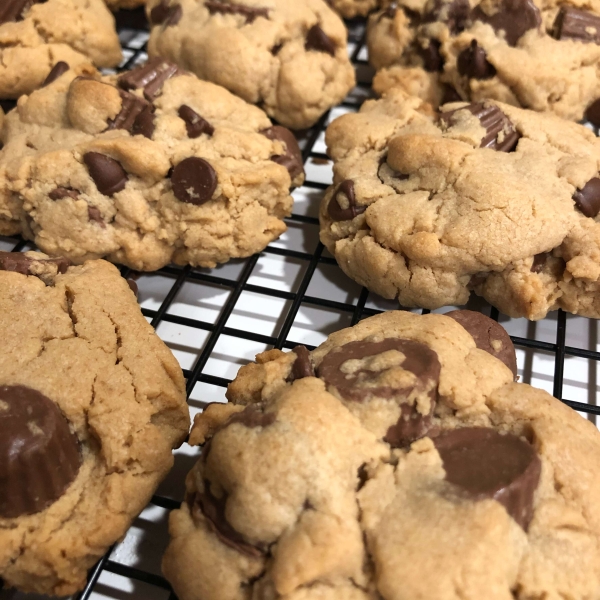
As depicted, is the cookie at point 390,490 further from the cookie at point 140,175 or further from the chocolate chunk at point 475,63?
the chocolate chunk at point 475,63

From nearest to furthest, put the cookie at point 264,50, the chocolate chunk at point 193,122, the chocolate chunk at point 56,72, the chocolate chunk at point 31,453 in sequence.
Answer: the chocolate chunk at point 31,453, the chocolate chunk at point 193,122, the chocolate chunk at point 56,72, the cookie at point 264,50

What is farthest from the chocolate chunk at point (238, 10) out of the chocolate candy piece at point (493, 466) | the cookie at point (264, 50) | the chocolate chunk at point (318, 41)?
the chocolate candy piece at point (493, 466)

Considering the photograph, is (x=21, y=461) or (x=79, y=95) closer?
(x=21, y=461)

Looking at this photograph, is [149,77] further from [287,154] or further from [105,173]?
[287,154]

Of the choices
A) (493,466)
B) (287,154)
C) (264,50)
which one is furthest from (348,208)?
(493,466)

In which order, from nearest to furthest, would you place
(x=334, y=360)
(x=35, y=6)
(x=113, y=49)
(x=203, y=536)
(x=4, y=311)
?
(x=203, y=536), (x=334, y=360), (x=4, y=311), (x=35, y=6), (x=113, y=49)

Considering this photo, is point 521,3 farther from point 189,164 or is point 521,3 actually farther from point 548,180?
point 189,164

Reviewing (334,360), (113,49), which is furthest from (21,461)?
(113,49)
